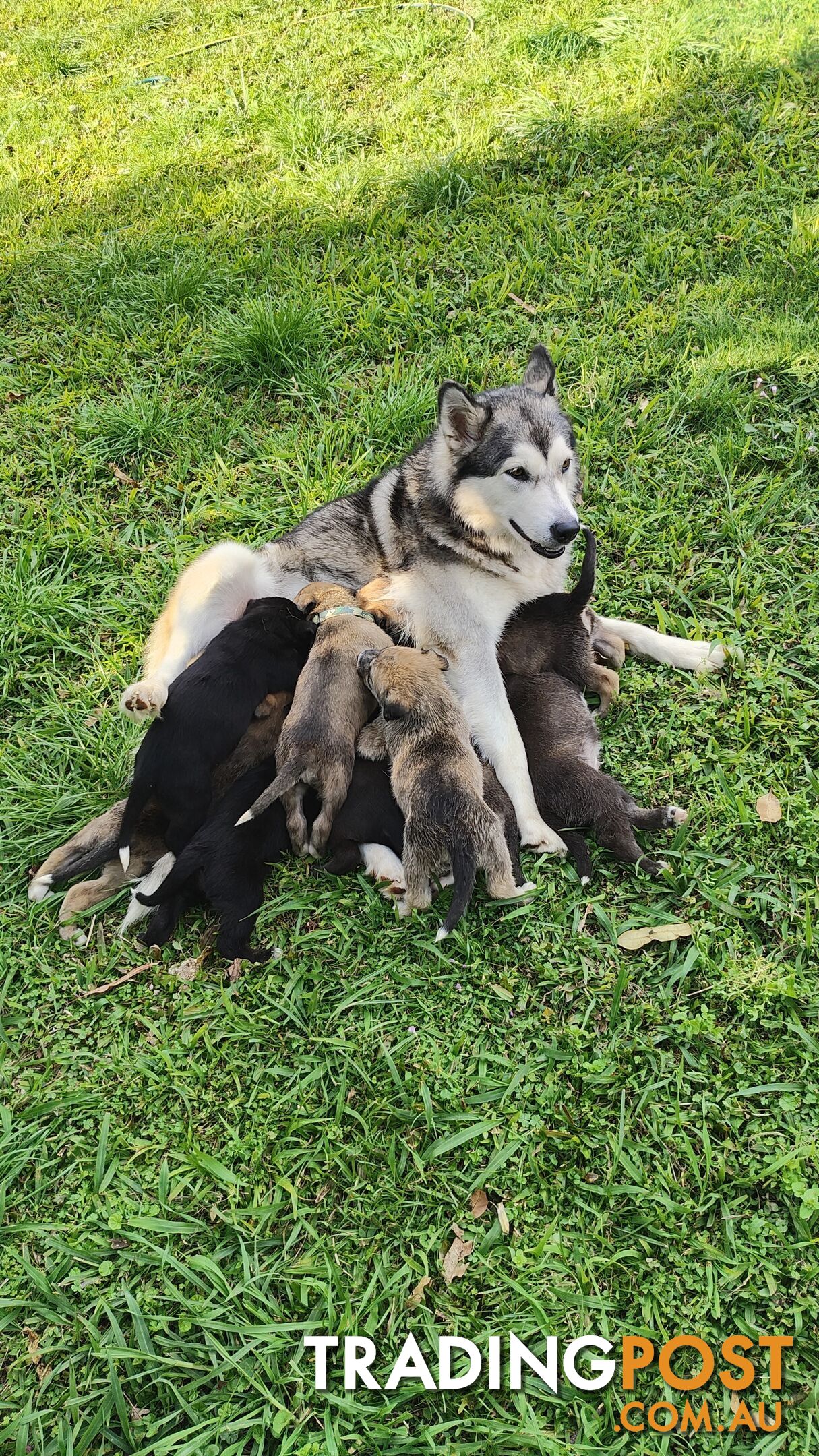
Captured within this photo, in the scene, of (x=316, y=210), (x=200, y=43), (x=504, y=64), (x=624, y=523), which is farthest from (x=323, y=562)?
(x=200, y=43)

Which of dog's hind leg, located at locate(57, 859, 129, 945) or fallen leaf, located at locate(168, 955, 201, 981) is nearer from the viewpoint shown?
fallen leaf, located at locate(168, 955, 201, 981)

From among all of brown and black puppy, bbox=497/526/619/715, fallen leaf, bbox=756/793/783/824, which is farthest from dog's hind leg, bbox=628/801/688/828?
brown and black puppy, bbox=497/526/619/715

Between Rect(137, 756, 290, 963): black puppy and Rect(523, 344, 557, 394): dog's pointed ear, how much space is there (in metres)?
2.00

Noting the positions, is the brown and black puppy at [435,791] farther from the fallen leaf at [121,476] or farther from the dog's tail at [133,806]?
the fallen leaf at [121,476]

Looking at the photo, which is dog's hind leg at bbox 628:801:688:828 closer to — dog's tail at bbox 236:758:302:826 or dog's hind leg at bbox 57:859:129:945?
dog's tail at bbox 236:758:302:826

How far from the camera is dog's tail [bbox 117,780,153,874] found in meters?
3.00

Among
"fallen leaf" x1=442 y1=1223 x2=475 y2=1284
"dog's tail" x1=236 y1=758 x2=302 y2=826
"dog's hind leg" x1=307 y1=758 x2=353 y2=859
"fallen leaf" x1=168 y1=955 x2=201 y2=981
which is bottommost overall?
"fallen leaf" x1=442 y1=1223 x2=475 y2=1284

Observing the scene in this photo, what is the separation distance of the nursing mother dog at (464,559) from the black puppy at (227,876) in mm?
498

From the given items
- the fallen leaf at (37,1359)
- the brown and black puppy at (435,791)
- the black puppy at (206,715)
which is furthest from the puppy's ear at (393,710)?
the fallen leaf at (37,1359)

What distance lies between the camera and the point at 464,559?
3520 millimetres

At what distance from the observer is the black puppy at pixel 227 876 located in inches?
116

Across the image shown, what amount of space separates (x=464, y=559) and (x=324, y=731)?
95 cm

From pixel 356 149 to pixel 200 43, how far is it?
237 centimetres

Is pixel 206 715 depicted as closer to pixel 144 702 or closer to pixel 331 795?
pixel 144 702
